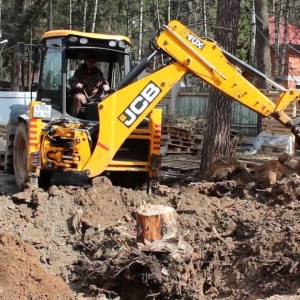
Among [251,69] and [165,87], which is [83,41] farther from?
[251,69]

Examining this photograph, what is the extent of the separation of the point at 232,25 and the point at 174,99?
14881 millimetres

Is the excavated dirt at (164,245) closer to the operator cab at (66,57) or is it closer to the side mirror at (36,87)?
the operator cab at (66,57)

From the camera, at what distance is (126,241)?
22.4 feet

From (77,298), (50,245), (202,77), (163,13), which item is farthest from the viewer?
(163,13)

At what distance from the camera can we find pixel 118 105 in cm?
879

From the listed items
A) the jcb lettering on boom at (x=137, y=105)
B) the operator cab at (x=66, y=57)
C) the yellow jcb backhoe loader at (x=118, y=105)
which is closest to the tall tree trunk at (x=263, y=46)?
the operator cab at (x=66, y=57)

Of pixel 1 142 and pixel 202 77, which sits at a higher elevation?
pixel 202 77

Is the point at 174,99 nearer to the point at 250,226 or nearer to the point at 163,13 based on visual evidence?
the point at 250,226

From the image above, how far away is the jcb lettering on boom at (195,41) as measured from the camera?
876 centimetres

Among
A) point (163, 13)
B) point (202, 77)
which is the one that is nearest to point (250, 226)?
point (202, 77)

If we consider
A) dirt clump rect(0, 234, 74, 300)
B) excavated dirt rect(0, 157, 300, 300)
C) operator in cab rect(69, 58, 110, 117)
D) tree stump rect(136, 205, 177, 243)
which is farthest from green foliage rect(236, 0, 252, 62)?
dirt clump rect(0, 234, 74, 300)

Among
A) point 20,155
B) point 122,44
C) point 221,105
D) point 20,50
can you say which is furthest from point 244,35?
point 20,50

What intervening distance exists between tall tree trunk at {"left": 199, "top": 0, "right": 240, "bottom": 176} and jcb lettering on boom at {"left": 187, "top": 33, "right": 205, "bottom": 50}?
2.04 m

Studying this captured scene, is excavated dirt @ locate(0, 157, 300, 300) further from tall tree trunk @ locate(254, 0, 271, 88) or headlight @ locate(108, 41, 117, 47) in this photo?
tall tree trunk @ locate(254, 0, 271, 88)
